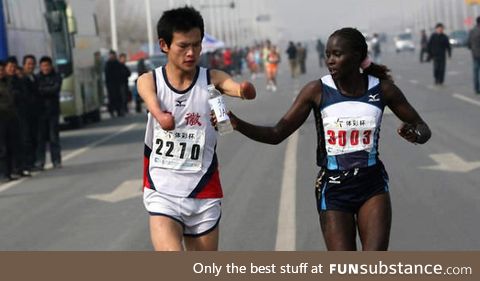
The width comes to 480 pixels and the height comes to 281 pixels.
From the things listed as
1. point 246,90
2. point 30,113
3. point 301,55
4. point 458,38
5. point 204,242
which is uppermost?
point 246,90

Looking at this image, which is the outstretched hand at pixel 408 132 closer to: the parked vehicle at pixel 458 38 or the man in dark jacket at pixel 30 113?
the man in dark jacket at pixel 30 113

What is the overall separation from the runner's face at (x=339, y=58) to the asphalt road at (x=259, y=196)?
420 centimetres

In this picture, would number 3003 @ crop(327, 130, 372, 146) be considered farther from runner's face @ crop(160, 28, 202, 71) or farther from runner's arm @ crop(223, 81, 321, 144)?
runner's face @ crop(160, 28, 202, 71)

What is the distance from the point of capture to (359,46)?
744 cm

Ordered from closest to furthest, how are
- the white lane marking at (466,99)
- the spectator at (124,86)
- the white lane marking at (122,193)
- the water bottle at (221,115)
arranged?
the water bottle at (221,115) → the white lane marking at (122,193) → the white lane marking at (466,99) → the spectator at (124,86)

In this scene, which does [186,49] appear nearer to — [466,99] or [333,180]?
[333,180]

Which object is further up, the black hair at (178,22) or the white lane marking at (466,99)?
the black hair at (178,22)

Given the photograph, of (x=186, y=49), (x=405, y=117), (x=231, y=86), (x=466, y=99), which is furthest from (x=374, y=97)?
(x=466, y=99)

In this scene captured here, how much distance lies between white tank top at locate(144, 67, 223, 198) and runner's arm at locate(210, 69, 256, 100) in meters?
0.06

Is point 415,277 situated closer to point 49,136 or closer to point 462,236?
point 462,236

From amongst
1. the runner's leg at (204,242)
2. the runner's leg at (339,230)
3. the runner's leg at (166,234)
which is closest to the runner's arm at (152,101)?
the runner's leg at (166,234)

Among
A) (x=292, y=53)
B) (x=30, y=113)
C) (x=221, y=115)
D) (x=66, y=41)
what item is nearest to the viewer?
(x=221, y=115)

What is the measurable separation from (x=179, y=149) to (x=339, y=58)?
100cm

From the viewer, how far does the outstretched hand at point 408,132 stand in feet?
24.5
